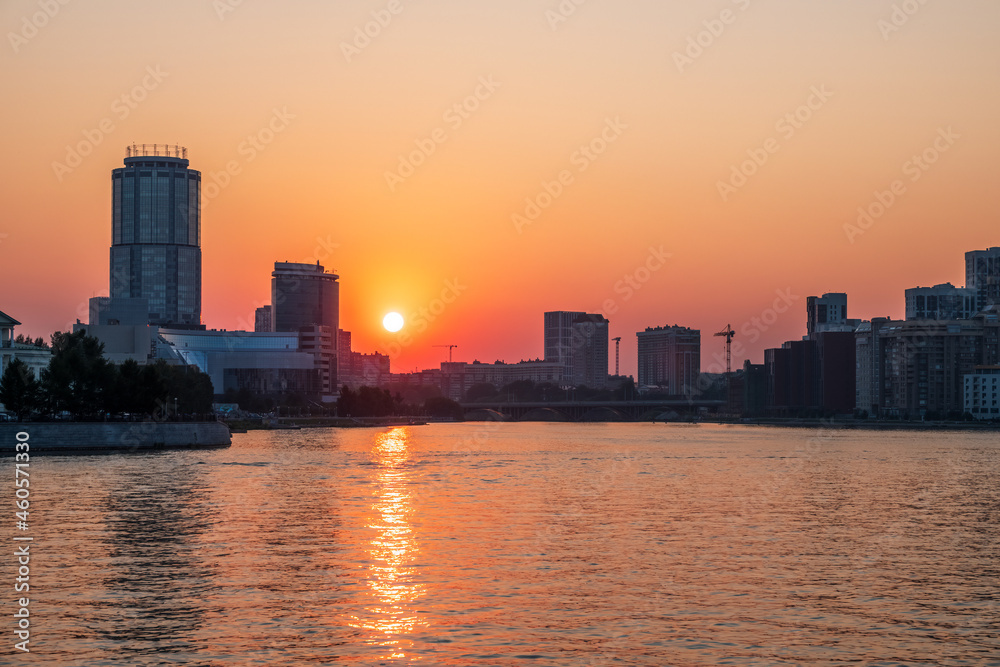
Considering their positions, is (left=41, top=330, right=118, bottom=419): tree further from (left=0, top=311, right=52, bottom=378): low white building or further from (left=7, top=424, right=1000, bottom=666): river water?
(left=7, top=424, right=1000, bottom=666): river water

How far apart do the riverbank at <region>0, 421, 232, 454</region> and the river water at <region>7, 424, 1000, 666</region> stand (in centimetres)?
2978

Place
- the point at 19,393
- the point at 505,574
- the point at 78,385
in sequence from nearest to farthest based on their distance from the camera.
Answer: the point at 505,574 < the point at 19,393 < the point at 78,385

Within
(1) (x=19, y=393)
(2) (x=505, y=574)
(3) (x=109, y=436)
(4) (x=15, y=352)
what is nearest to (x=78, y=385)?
(1) (x=19, y=393)

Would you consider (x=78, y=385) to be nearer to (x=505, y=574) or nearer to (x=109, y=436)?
(x=109, y=436)

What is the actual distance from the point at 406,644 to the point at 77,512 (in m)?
Result: 33.3

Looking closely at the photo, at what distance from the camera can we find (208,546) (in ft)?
152

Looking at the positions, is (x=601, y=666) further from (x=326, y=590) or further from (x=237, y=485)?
(x=237, y=485)

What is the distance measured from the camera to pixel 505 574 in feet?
132

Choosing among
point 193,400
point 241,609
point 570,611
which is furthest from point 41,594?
point 193,400

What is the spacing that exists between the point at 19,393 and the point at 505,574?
87050mm

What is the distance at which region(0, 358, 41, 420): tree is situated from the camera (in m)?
114

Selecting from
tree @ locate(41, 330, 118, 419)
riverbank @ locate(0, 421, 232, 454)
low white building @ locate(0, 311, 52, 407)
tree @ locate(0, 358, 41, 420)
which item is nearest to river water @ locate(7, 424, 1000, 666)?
riverbank @ locate(0, 421, 232, 454)

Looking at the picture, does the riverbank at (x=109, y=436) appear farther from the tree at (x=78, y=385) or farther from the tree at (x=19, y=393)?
the tree at (x=78, y=385)

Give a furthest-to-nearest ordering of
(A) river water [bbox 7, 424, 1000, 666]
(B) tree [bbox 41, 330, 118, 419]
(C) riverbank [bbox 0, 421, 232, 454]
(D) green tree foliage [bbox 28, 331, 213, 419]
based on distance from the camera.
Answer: (D) green tree foliage [bbox 28, 331, 213, 419] < (B) tree [bbox 41, 330, 118, 419] < (C) riverbank [bbox 0, 421, 232, 454] < (A) river water [bbox 7, 424, 1000, 666]
